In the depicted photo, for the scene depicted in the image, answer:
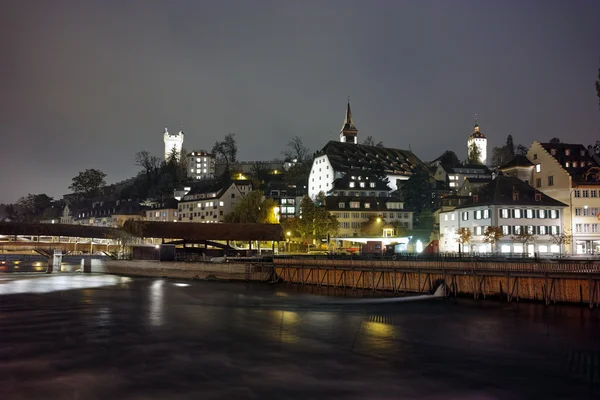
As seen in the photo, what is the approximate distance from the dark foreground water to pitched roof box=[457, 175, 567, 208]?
28.9 m

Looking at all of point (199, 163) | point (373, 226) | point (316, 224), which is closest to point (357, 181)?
point (373, 226)

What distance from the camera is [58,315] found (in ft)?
112

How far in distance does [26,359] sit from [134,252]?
4469cm

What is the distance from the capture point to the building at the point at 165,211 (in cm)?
12206

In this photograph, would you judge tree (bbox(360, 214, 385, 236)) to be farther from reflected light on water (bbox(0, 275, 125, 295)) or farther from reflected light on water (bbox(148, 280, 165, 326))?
reflected light on water (bbox(0, 275, 125, 295))

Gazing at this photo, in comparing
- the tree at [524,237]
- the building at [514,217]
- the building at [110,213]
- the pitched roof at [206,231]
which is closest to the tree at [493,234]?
the building at [514,217]

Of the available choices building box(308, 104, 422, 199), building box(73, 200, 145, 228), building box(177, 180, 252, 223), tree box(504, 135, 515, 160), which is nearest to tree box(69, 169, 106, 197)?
building box(73, 200, 145, 228)

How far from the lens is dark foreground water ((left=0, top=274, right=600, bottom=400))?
1848 centimetres

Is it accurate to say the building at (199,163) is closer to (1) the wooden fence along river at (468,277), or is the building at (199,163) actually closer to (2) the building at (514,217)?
(2) the building at (514,217)

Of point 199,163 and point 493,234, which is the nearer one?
point 493,234

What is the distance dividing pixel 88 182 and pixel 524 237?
498 ft

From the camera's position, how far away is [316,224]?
81750 mm

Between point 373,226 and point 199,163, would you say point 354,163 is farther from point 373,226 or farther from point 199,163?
point 199,163

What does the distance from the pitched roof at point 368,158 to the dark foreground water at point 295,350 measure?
8026 centimetres
